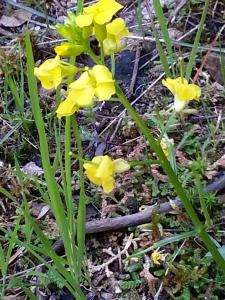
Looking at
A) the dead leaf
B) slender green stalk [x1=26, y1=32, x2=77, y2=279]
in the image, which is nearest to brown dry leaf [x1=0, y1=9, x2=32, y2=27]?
the dead leaf

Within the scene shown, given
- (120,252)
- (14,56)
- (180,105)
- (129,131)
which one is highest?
(180,105)

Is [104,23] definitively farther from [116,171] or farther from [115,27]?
[116,171]

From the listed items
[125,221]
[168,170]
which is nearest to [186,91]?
[168,170]

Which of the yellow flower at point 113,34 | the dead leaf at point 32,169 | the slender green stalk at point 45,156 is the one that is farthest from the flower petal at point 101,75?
the dead leaf at point 32,169

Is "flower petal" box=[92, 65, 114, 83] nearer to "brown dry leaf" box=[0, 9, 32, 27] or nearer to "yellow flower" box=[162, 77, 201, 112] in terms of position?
"yellow flower" box=[162, 77, 201, 112]

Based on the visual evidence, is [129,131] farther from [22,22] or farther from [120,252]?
[22,22]

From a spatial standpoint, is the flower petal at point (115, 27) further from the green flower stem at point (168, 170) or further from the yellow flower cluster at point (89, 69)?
the green flower stem at point (168, 170)

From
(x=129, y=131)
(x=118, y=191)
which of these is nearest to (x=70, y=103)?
(x=118, y=191)
